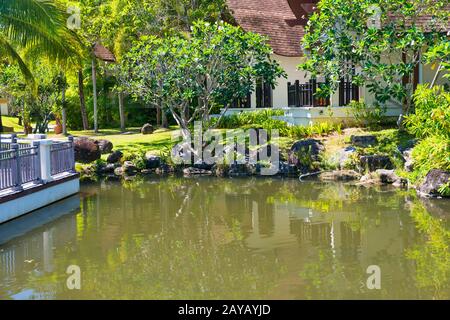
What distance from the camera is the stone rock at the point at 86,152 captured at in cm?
2322

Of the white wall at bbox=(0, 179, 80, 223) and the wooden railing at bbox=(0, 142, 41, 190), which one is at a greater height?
the wooden railing at bbox=(0, 142, 41, 190)

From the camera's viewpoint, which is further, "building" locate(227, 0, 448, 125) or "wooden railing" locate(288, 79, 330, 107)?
"wooden railing" locate(288, 79, 330, 107)

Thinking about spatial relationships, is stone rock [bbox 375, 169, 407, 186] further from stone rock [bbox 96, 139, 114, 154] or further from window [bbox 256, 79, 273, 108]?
window [bbox 256, 79, 273, 108]

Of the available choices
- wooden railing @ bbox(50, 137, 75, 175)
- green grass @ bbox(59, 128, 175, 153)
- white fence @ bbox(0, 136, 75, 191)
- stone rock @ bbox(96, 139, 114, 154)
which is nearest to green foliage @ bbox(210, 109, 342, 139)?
green grass @ bbox(59, 128, 175, 153)

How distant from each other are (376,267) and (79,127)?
30.0 meters

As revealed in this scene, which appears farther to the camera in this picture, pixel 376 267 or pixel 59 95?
pixel 59 95

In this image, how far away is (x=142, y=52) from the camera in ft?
74.1

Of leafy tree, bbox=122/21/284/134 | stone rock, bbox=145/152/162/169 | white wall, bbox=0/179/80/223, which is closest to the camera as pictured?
white wall, bbox=0/179/80/223

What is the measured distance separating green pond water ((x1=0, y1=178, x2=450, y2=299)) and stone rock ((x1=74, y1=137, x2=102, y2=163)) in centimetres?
609

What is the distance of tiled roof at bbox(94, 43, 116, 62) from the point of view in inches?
1292

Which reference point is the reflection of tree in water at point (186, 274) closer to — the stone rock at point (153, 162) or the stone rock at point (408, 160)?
the stone rock at point (408, 160)
